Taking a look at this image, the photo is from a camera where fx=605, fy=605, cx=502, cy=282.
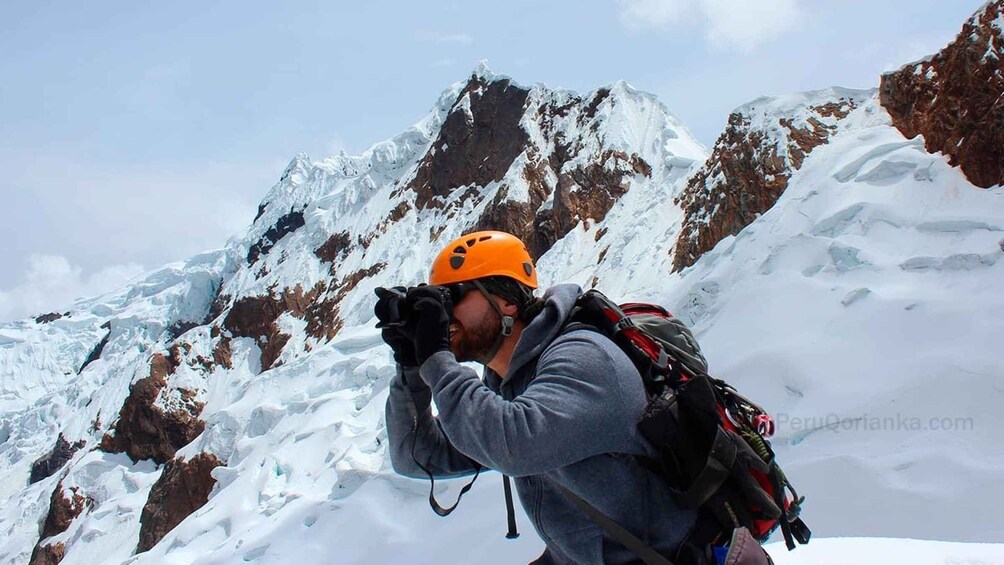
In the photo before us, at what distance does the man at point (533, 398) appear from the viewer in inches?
72.1

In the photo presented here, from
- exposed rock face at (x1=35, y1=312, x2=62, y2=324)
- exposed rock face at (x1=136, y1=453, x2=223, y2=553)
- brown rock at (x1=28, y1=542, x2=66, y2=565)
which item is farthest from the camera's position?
exposed rock face at (x1=35, y1=312, x2=62, y2=324)

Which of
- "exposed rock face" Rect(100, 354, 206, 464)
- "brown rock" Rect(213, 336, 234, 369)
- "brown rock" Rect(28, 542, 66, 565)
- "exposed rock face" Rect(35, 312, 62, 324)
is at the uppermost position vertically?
"brown rock" Rect(213, 336, 234, 369)

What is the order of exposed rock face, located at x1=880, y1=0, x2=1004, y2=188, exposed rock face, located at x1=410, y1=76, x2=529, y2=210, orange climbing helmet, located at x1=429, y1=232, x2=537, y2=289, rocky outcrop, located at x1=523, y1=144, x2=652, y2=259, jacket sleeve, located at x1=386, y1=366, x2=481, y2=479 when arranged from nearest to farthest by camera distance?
orange climbing helmet, located at x1=429, y1=232, x2=537, y2=289, jacket sleeve, located at x1=386, y1=366, x2=481, y2=479, exposed rock face, located at x1=880, y1=0, x2=1004, y2=188, rocky outcrop, located at x1=523, y1=144, x2=652, y2=259, exposed rock face, located at x1=410, y1=76, x2=529, y2=210

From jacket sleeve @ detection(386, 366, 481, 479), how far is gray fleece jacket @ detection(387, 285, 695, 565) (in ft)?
1.36

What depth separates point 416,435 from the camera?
8.27 ft

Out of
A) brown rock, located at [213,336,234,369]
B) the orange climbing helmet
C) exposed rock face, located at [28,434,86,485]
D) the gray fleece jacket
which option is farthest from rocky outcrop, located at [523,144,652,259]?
exposed rock face, located at [28,434,86,485]

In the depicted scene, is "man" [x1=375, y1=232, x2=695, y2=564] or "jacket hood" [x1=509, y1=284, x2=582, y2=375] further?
"jacket hood" [x1=509, y1=284, x2=582, y2=375]

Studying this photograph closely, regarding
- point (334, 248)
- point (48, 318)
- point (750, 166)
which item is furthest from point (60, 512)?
point (48, 318)

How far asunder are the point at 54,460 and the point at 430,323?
89124 mm

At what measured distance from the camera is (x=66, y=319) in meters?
134

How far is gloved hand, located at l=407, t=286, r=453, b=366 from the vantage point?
2.09 metres

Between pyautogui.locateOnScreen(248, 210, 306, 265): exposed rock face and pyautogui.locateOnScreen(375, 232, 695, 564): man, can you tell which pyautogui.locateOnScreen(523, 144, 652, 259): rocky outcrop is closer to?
pyautogui.locateOnScreen(375, 232, 695, 564): man

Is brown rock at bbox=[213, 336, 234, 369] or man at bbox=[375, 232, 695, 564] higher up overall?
man at bbox=[375, 232, 695, 564]

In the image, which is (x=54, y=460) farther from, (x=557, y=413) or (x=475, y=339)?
(x=557, y=413)
